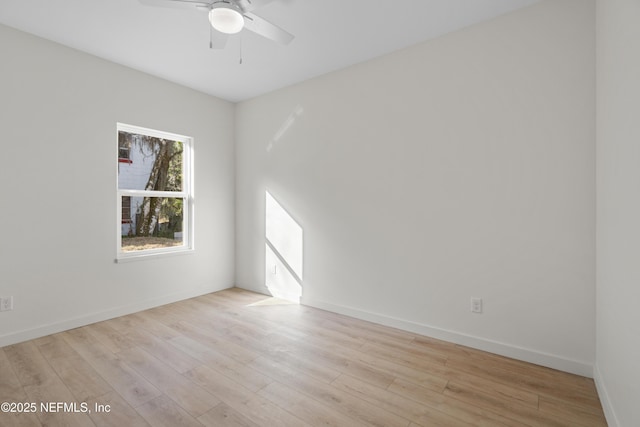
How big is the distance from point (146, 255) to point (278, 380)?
235 cm

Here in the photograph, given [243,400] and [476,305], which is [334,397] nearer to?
[243,400]

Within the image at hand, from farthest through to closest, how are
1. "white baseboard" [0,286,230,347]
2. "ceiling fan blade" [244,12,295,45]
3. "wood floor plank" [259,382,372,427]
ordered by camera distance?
"white baseboard" [0,286,230,347] → "ceiling fan blade" [244,12,295,45] → "wood floor plank" [259,382,372,427]

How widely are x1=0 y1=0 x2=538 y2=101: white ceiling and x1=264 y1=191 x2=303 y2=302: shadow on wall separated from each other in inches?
66.1

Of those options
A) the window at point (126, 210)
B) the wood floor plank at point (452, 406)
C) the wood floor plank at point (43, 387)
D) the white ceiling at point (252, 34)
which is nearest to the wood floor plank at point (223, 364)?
the wood floor plank at point (43, 387)

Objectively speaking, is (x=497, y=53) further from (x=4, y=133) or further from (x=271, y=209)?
(x=4, y=133)

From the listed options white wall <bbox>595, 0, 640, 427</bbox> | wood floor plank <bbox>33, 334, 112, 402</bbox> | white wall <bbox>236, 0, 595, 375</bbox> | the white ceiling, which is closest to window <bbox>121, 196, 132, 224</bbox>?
wood floor plank <bbox>33, 334, 112, 402</bbox>

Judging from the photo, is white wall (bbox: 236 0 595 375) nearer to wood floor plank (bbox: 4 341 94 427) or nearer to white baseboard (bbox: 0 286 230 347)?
white baseboard (bbox: 0 286 230 347)

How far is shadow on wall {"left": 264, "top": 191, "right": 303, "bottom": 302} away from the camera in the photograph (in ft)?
12.2

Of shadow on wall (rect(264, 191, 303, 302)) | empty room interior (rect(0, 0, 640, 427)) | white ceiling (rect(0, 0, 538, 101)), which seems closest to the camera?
empty room interior (rect(0, 0, 640, 427))

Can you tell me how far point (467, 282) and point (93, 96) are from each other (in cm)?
399

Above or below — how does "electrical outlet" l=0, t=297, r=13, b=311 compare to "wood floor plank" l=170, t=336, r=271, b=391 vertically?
above

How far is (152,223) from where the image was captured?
3654 millimetres

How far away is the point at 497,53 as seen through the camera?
94.7 inches

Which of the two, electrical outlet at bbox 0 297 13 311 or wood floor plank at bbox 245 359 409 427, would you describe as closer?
wood floor plank at bbox 245 359 409 427
